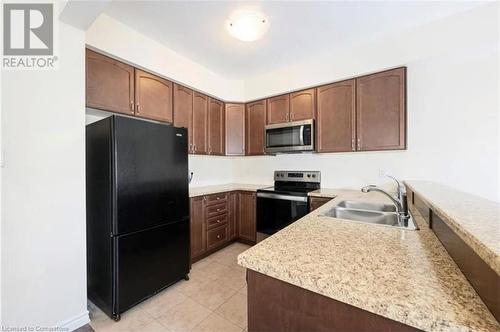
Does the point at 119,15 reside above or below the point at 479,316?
above

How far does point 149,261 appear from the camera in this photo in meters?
1.86

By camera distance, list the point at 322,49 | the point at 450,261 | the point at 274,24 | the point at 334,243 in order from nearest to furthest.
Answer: the point at 450,261, the point at 334,243, the point at 274,24, the point at 322,49

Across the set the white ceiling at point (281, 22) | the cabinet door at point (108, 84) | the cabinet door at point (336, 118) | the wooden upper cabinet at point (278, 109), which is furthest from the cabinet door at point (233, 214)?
Answer: the white ceiling at point (281, 22)

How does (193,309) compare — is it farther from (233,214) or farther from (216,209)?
(233,214)

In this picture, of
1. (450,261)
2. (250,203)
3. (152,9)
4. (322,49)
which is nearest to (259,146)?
(250,203)

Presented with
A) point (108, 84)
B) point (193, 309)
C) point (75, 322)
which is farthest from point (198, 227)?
point (108, 84)

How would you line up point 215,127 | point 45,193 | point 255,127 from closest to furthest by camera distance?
→ point 45,193
point 215,127
point 255,127

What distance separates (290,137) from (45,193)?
2438mm

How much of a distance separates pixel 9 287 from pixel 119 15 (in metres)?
2.20

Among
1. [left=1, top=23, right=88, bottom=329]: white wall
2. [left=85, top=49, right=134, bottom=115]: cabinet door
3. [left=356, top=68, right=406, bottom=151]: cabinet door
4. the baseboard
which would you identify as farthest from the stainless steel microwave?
the baseboard

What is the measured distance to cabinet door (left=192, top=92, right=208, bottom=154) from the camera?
289 centimetres

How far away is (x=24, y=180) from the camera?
1365 millimetres

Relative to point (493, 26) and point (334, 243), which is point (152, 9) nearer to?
point (334, 243)

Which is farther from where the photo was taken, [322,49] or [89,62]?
[322,49]
